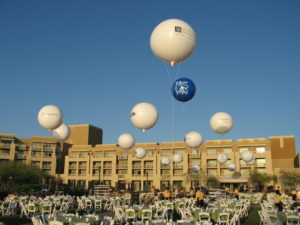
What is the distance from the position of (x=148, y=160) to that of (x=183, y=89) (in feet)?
185

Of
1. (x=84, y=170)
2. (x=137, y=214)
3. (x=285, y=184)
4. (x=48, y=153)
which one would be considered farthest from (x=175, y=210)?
(x=48, y=153)

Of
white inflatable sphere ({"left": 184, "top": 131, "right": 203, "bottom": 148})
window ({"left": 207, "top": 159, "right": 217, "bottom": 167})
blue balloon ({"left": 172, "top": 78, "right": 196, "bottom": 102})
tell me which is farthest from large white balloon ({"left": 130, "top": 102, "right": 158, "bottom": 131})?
window ({"left": 207, "top": 159, "right": 217, "bottom": 167})

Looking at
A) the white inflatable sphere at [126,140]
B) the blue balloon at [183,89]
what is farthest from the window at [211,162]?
the blue balloon at [183,89]

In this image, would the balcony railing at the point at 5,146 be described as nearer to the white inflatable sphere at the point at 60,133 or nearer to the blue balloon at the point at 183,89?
the white inflatable sphere at the point at 60,133

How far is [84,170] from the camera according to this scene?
71875mm

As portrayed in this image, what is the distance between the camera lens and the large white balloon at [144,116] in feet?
41.1

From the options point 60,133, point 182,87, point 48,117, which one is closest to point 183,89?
point 182,87

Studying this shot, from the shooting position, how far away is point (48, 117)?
521 inches

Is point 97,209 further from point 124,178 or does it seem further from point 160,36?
point 124,178

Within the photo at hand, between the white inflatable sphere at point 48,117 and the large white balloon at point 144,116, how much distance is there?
3.01m

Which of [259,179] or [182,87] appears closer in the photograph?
[182,87]

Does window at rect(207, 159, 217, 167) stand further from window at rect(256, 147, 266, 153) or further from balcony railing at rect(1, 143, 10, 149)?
balcony railing at rect(1, 143, 10, 149)

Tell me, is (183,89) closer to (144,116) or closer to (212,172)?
(144,116)

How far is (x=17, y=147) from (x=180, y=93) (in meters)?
66.7
